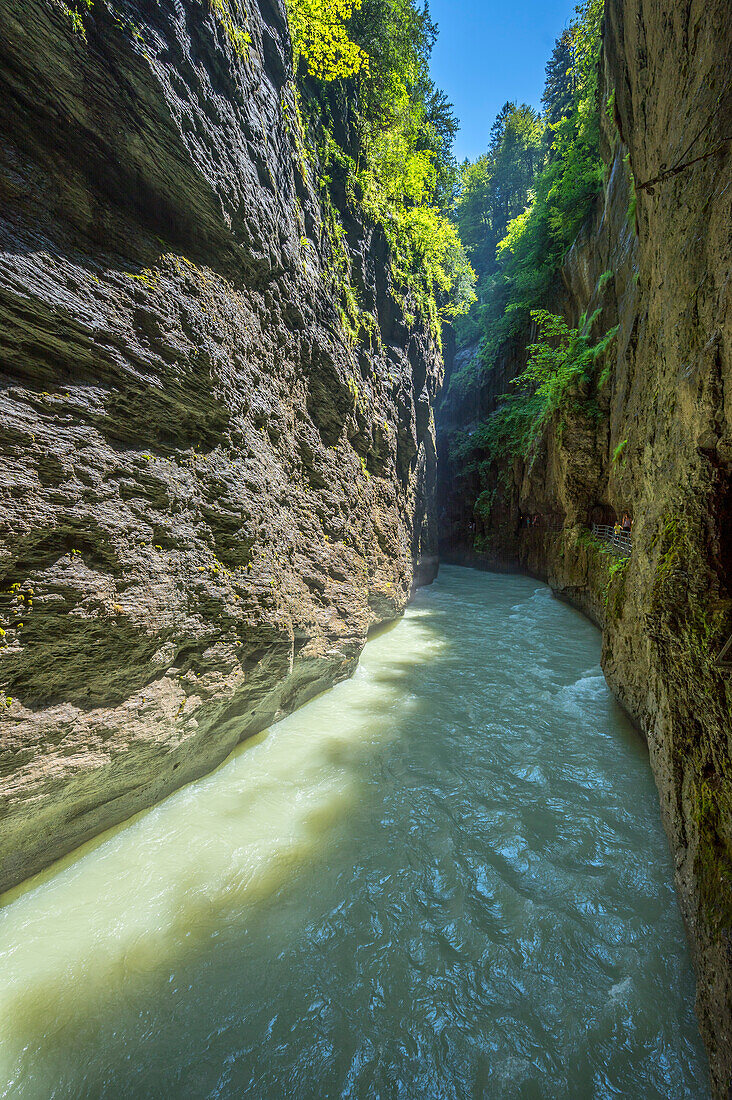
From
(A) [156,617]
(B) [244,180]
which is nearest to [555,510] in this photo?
(B) [244,180]

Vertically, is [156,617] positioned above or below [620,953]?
above

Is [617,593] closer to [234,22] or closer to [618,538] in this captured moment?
[618,538]

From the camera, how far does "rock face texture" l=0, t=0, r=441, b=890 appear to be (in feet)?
8.42

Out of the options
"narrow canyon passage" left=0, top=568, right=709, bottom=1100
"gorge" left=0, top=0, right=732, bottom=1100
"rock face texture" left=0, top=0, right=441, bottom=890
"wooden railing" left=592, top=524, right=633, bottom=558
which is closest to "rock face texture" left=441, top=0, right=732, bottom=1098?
"gorge" left=0, top=0, right=732, bottom=1100

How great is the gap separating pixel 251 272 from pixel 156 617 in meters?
4.01

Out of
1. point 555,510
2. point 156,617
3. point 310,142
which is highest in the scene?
point 310,142

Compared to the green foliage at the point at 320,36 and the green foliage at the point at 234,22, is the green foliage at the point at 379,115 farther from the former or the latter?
the green foliage at the point at 234,22

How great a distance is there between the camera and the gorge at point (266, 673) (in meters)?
2.13

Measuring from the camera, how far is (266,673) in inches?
175

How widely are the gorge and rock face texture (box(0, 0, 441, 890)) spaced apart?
0.09ft

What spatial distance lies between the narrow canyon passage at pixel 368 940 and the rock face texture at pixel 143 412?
0.70 m

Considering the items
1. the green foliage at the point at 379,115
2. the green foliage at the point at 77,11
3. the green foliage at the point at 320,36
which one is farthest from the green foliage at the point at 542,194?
the green foliage at the point at 77,11

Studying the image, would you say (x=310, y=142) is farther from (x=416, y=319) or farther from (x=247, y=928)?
(x=247, y=928)

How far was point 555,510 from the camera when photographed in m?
14.5
